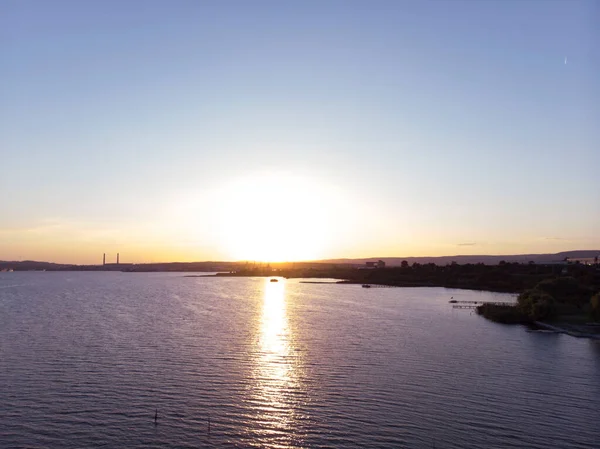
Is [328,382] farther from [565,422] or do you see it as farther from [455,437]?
[565,422]

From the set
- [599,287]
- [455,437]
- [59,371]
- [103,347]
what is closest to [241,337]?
[103,347]

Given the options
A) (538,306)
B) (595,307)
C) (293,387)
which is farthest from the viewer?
(538,306)

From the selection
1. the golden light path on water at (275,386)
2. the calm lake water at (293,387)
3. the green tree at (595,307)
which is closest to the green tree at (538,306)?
the green tree at (595,307)

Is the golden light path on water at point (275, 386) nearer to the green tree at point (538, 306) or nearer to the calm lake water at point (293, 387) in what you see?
the calm lake water at point (293, 387)

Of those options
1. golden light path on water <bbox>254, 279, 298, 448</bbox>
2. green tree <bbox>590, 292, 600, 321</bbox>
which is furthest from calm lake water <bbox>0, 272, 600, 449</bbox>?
green tree <bbox>590, 292, 600, 321</bbox>

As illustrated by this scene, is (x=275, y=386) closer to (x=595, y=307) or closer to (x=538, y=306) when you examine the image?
(x=595, y=307)

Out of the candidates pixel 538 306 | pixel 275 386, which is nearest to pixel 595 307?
pixel 538 306

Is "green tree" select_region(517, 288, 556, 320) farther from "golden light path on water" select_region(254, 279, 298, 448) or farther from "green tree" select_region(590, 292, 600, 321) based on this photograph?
"golden light path on water" select_region(254, 279, 298, 448)
